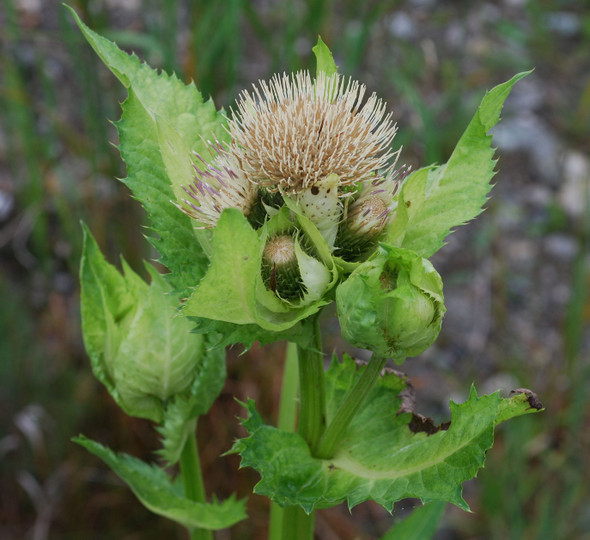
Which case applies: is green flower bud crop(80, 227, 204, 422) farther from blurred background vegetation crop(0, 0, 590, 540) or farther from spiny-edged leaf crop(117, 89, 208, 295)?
blurred background vegetation crop(0, 0, 590, 540)

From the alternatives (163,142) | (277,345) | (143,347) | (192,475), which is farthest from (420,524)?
(277,345)

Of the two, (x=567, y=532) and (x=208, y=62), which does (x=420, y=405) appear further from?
(x=208, y=62)

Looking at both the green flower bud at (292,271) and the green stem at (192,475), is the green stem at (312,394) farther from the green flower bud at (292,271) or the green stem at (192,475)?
the green stem at (192,475)

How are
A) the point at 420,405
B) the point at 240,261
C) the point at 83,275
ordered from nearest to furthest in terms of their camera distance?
the point at 240,261
the point at 83,275
the point at 420,405

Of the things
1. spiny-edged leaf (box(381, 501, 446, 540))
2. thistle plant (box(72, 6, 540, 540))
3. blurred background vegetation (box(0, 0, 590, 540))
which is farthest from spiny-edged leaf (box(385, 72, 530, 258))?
blurred background vegetation (box(0, 0, 590, 540))

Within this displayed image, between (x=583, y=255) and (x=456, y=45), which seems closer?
(x=583, y=255)

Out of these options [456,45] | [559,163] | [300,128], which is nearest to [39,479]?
[300,128]

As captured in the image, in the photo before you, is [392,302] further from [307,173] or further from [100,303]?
[100,303]
